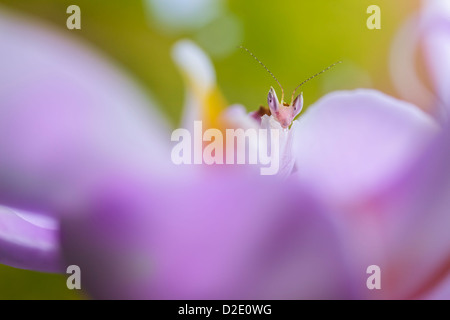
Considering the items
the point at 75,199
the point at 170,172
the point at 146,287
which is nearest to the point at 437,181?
the point at 170,172

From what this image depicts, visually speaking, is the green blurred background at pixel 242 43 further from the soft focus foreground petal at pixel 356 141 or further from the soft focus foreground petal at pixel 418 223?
the soft focus foreground petal at pixel 418 223

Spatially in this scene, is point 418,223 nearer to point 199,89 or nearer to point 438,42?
point 438,42

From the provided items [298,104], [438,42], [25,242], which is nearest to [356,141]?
[298,104]

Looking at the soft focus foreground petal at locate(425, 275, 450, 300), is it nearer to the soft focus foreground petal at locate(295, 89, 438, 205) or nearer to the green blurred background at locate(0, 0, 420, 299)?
the soft focus foreground petal at locate(295, 89, 438, 205)

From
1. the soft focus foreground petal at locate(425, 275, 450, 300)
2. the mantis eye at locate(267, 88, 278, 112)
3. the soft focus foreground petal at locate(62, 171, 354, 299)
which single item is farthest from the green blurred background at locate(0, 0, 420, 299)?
the soft focus foreground petal at locate(425, 275, 450, 300)

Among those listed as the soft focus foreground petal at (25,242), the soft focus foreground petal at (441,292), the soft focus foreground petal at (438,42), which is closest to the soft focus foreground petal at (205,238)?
the soft focus foreground petal at (25,242)
